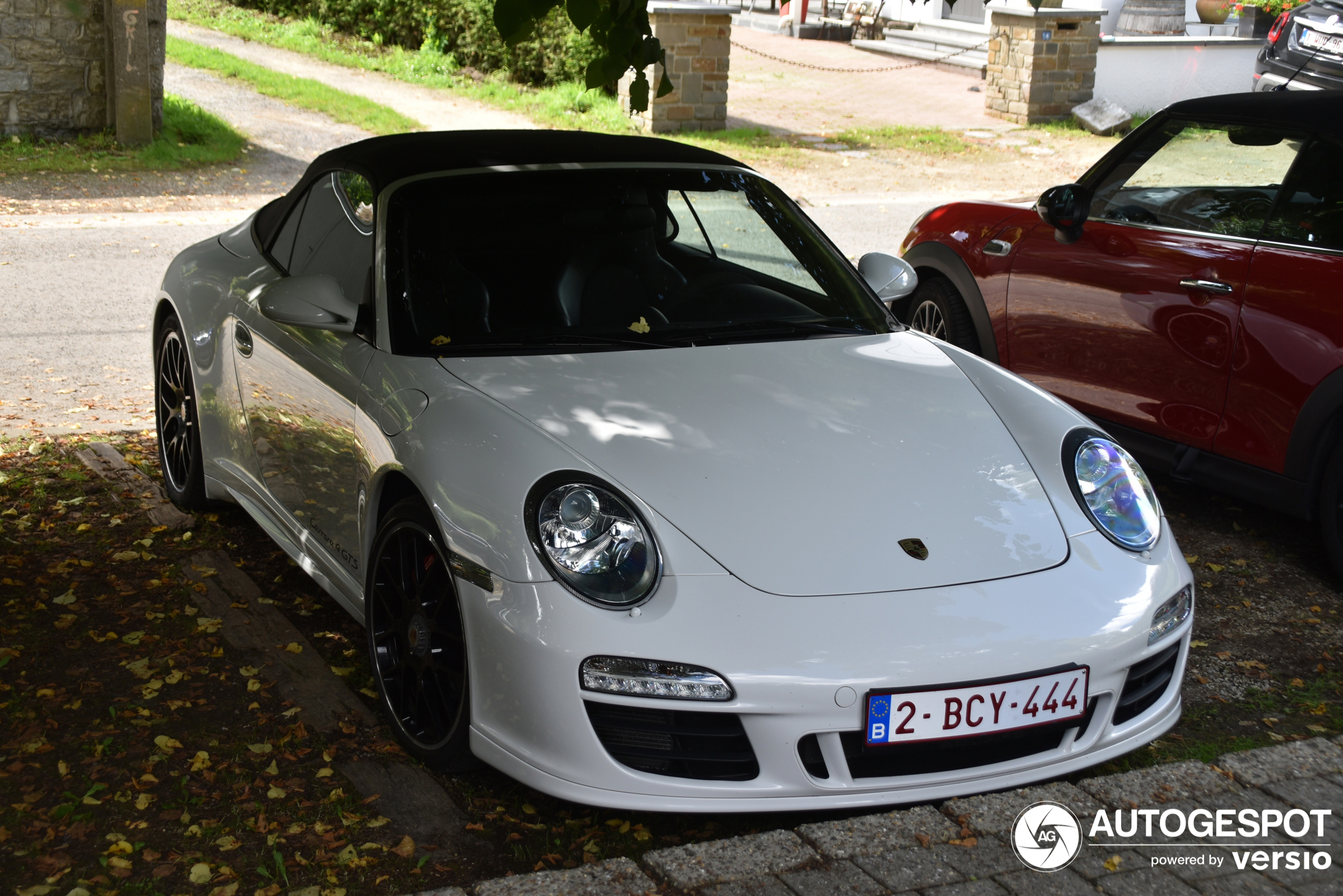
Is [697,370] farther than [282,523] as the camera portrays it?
No

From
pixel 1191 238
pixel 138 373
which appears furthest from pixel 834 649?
pixel 138 373

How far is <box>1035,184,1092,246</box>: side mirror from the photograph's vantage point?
5.32 meters

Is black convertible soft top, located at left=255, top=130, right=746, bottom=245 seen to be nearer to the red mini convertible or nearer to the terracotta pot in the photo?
the red mini convertible

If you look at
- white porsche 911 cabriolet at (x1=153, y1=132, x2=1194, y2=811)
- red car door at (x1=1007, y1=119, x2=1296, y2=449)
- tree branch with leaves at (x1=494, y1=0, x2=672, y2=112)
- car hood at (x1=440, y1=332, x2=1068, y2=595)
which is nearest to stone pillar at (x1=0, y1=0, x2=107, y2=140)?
tree branch with leaves at (x1=494, y1=0, x2=672, y2=112)

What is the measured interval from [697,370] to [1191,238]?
2.46 metres

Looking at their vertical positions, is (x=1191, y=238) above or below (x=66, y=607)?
above

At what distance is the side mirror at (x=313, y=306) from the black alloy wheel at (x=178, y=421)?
1.20 meters

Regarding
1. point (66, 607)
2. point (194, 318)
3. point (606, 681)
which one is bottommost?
point (66, 607)

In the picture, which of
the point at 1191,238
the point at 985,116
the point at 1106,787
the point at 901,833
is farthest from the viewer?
the point at 985,116

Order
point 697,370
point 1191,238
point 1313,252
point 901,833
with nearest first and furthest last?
point 901,833 → point 697,370 → point 1313,252 → point 1191,238

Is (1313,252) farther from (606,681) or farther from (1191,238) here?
(606,681)

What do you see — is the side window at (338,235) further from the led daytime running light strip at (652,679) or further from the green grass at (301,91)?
the green grass at (301,91)

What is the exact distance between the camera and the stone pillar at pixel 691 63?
52.6ft

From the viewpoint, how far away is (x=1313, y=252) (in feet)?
14.9
